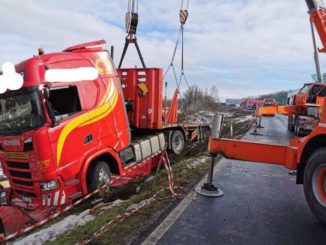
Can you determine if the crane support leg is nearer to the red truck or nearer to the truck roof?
the red truck

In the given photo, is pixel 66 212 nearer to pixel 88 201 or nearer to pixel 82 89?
pixel 88 201

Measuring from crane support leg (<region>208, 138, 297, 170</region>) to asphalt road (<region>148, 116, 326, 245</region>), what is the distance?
768 millimetres

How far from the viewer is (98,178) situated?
752cm

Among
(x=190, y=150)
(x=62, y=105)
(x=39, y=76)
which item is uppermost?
(x=39, y=76)

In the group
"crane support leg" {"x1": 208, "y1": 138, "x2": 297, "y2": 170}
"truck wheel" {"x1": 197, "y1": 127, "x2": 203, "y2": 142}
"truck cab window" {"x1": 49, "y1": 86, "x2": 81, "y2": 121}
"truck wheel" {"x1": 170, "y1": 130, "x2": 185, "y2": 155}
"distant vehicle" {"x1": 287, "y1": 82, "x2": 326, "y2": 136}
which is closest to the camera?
"crane support leg" {"x1": 208, "y1": 138, "x2": 297, "y2": 170}

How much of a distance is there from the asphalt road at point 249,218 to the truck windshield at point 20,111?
3138 millimetres

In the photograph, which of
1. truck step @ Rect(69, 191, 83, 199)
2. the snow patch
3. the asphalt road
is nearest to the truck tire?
the asphalt road

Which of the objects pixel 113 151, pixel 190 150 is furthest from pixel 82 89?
pixel 190 150

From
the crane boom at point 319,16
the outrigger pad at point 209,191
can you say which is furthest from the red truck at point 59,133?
the crane boom at point 319,16

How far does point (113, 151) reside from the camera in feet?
27.0

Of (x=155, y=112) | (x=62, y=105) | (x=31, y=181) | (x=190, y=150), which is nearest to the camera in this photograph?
(x=31, y=181)

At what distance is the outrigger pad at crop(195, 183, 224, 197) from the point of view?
252 inches

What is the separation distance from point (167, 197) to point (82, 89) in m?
2.97

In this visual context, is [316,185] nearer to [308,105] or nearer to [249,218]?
[249,218]
